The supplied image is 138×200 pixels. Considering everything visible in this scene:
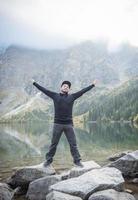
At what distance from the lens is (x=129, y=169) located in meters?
21.2

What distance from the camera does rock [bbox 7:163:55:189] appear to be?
18266mm

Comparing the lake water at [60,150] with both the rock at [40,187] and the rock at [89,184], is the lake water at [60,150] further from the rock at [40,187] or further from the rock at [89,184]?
the rock at [89,184]

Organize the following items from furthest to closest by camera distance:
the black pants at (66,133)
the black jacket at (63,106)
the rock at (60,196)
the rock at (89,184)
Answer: the black pants at (66,133)
the black jacket at (63,106)
the rock at (89,184)
the rock at (60,196)

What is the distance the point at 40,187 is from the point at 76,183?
2424 mm

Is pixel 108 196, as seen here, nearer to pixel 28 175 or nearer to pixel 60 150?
pixel 28 175

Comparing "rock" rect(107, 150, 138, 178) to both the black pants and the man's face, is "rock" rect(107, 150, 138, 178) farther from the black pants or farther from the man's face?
the man's face

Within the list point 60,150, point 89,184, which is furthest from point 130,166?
point 60,150

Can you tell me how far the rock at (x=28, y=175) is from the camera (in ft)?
59.9

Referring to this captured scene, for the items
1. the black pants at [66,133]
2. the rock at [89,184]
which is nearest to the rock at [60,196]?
the rock at [89,184]

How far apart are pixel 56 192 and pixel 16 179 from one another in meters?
5.34

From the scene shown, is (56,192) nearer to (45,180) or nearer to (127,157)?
(45,180)

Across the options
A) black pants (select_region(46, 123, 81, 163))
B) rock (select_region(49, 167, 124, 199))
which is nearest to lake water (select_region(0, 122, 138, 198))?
black pants (select_region(46, 123, 81, 163))

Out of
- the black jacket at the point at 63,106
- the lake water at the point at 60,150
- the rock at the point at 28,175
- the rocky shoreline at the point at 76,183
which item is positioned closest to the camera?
the rocky shoreline at the point at 76,183

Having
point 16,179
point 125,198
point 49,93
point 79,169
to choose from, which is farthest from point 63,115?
point 125,198
